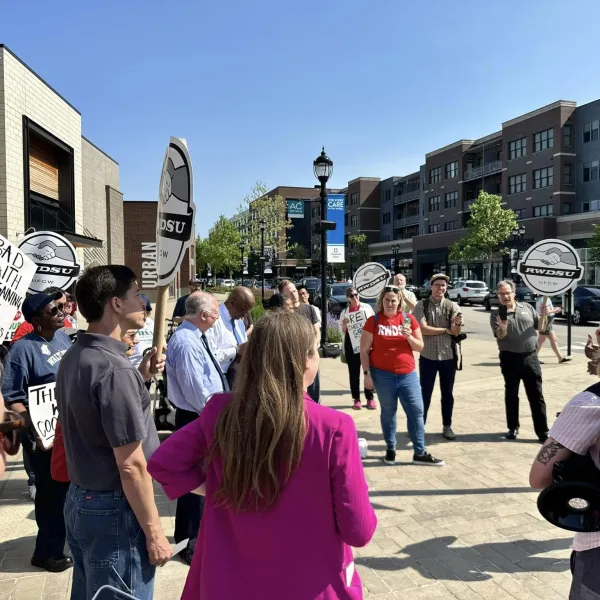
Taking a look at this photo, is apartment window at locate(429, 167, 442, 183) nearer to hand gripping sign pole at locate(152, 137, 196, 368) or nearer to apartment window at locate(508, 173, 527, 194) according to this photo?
apartment window at locate(508, 173, 527, 194)

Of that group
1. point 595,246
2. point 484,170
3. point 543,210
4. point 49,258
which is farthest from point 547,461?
point 484,170

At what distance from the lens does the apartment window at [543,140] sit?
158 feet

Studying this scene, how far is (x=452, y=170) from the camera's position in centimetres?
6297

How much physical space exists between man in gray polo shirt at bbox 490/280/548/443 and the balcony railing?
53.7 metres

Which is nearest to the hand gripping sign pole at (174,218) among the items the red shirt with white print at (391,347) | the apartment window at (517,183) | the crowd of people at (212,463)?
the crowd of people at (212,463)

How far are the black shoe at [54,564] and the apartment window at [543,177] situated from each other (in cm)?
5201

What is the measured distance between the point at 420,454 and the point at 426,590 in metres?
2.36

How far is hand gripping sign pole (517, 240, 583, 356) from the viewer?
30.6 ft

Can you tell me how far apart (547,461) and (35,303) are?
3340 millimetres

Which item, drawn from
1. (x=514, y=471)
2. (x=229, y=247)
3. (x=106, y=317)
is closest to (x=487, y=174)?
(x=229, y=247)

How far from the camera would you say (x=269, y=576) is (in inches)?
65.1

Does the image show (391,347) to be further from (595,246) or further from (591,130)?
(591,130)

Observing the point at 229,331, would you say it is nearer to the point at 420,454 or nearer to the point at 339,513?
the point at 420,454

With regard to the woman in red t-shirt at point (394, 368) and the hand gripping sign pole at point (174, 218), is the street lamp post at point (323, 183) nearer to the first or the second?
the woman in red t-shirt at point (394, 368)
